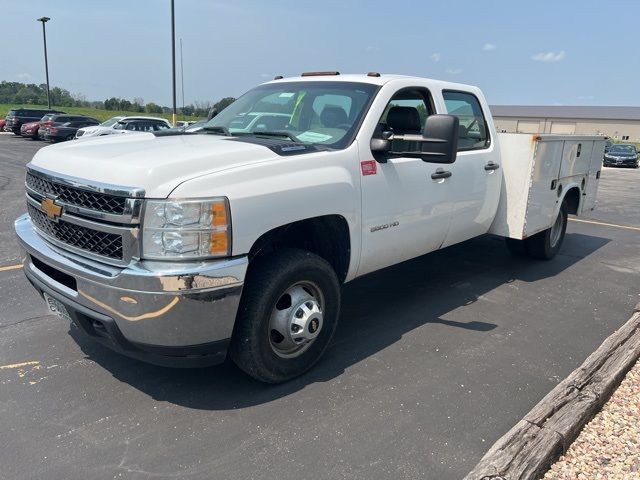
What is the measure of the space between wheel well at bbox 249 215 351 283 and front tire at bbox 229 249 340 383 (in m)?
0.17

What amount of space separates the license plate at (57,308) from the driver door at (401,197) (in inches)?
78.7

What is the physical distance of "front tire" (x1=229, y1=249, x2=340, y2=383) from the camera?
3.17 m

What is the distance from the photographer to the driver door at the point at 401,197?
12.7 ft

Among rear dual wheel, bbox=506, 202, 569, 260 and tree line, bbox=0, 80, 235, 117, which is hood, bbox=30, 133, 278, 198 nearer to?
rear dual wheel, bbox=506, 202, 569, 260

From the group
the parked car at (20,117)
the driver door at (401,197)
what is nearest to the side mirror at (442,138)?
the driver door at (401,197)

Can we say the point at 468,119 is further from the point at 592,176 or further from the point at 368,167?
the point at 592,176

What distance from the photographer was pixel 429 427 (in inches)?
123

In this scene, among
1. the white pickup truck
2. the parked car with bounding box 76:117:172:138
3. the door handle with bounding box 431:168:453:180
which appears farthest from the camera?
the parked car with bounding box 76:117:172:138

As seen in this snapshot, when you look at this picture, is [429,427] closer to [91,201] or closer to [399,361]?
[399,361]

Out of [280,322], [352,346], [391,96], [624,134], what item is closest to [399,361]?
[352,346]

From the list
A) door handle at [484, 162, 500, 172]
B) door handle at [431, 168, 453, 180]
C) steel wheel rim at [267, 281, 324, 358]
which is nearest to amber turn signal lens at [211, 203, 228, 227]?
steel wheel rim at [267, 281, 324, 358]

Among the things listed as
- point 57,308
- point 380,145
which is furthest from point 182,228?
point 380,145

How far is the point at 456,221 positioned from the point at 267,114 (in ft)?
6.48

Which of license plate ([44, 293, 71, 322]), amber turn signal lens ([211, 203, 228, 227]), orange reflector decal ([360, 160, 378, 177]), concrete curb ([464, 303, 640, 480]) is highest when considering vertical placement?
orange reflector decal ([360, 160, 378, 177])
